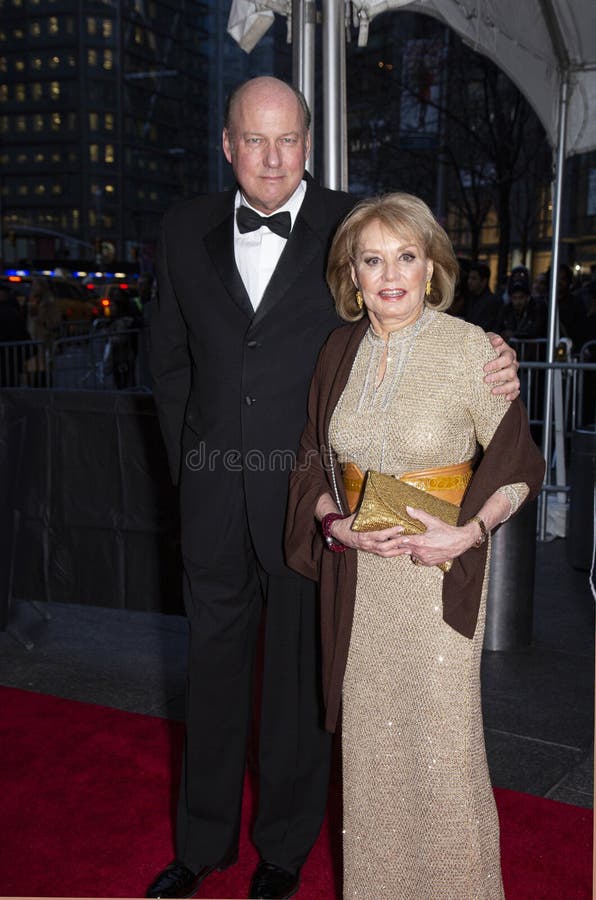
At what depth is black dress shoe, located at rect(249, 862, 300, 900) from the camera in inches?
116

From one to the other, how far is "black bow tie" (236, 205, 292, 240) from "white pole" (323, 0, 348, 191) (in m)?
1.30

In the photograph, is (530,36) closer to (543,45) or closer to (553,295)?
(543,45)

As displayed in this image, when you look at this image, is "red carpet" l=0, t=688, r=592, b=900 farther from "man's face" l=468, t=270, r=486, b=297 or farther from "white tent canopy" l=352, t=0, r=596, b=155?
"man's face" l=468, t=270, r=486, b=297

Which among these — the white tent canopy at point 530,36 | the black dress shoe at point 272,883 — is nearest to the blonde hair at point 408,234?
the black dress shoe at point 272,883

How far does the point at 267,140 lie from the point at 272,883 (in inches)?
87.2

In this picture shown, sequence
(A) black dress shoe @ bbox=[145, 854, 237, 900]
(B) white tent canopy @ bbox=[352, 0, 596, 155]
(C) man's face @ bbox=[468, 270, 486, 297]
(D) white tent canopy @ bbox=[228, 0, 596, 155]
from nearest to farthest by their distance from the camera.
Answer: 1. (A) black dress shoe @ bbox=[145, 854, 237, 900]
2. (D) white tent canopy @ bbox=[228, 0, 596, 155]
3. (B) white tent canopy @ bbox=[352, 0, 596, 155]
4. (C) man's face @ bbox=[468, 270, 486, 297]

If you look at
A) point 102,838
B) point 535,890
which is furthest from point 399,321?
point 102,838

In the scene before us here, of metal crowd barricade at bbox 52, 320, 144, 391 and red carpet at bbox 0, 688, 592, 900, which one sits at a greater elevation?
metal crowd barricade at bbox 52, 320, 144, 391

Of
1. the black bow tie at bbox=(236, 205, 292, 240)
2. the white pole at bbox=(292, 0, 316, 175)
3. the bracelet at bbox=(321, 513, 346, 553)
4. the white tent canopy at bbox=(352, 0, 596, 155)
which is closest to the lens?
the bracelet at bbox=(321, 513, 346, 553)

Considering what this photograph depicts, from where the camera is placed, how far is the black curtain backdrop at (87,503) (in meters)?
4.79

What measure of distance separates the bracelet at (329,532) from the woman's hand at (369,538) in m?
0.03

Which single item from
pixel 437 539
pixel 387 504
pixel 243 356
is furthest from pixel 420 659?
pixel 243 356

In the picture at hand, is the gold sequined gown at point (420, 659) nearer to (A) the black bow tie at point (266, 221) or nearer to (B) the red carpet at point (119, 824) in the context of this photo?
(A) the black bow tie at point (266, 221)

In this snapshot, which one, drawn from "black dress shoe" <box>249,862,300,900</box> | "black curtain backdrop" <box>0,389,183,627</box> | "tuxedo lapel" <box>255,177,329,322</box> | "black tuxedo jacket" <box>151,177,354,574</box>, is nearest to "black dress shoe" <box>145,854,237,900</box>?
"black dress shoe" <box>249,862,300,900</box>
